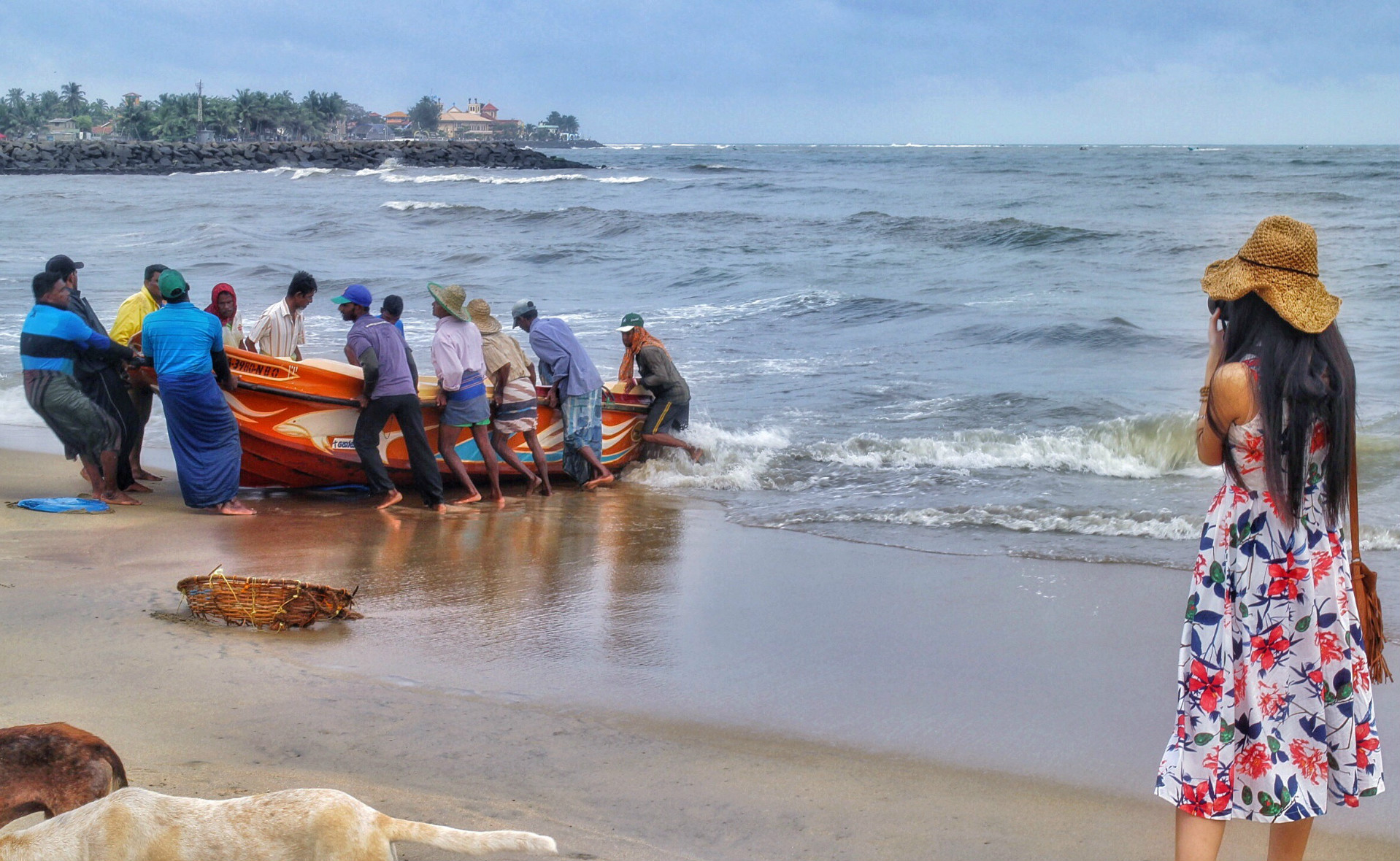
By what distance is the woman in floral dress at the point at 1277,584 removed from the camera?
273cm

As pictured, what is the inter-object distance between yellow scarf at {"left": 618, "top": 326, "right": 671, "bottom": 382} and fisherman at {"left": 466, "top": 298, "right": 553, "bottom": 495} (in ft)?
3.25

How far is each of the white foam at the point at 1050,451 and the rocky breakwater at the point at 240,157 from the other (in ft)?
208

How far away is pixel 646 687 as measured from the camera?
16.1ft

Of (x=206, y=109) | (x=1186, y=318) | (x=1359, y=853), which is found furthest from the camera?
(x=206, y=109)

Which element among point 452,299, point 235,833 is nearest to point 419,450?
point 452,299

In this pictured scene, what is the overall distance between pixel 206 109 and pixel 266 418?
359 ft

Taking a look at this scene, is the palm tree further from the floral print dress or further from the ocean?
the floral print dress

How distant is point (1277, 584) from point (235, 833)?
2391 millimetres

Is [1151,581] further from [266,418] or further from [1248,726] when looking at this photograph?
[266,418]

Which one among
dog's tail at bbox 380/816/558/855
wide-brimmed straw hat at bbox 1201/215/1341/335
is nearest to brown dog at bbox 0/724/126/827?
dog's tail at bbox 380/816/558/855

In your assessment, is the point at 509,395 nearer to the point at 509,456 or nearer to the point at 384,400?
the point at 509,456

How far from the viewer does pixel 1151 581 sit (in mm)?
6586

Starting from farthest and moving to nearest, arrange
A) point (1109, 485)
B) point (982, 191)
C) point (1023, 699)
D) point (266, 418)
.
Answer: point (982, 191) < point (1109, 485) < point (266, 418) < point (1023, 699)

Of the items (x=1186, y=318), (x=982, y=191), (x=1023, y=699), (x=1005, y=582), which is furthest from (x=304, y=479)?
(x=982, y=191)
